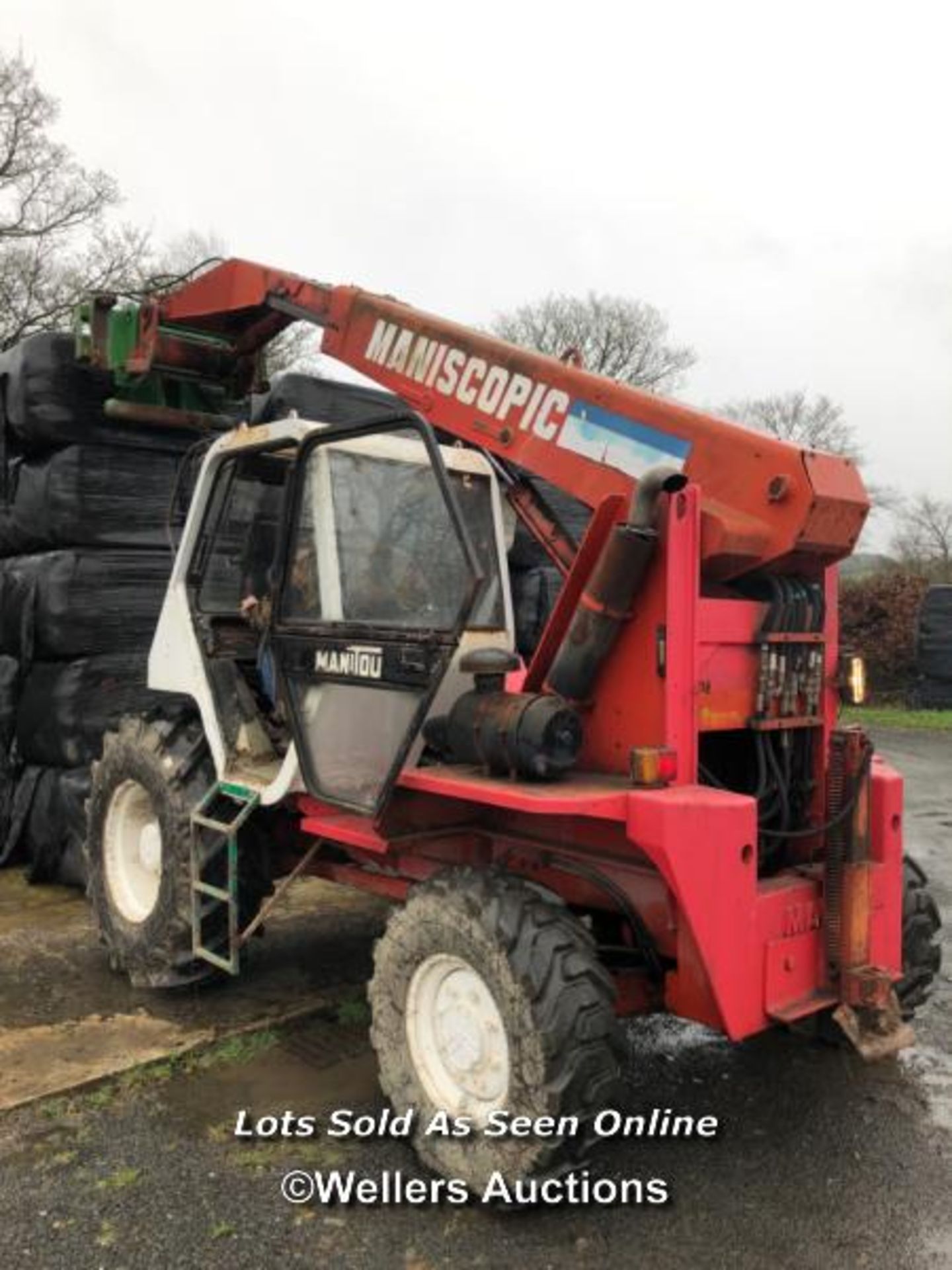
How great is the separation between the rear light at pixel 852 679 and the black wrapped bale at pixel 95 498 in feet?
12.7

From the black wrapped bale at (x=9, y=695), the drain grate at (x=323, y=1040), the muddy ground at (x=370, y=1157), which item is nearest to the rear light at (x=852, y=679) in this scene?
the muddy ground at (x=370, y=1157)

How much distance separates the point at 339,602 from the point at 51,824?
11.2 ft

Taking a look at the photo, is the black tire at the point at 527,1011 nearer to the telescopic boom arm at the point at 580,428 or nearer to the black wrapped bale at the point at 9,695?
the telescopic boom arm at the point at 580,428

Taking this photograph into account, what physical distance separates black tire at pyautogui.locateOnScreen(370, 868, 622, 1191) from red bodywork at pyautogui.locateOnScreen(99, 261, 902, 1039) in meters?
0.29

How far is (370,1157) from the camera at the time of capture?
3.36 m

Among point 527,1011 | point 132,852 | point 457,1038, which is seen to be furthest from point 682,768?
point 132,852

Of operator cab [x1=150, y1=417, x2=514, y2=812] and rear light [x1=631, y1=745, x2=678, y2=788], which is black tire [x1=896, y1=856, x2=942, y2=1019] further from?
operator cab [x1=150, y1=417, x2=514, y2=812]

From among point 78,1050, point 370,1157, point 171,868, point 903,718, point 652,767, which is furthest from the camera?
point 903,718

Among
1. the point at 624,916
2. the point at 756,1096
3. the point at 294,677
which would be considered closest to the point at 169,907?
the point at 294,677

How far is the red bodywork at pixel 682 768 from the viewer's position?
9.50 feet

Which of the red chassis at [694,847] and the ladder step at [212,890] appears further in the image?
the ladder step at [212,890]

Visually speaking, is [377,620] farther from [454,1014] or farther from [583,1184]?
[583,1184]

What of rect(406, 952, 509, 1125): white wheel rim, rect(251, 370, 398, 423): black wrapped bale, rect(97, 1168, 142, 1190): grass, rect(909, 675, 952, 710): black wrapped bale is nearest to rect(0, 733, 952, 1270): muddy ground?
rect(97, 1168, 142, 1190): grass

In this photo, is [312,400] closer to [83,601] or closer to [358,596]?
[83,601]
